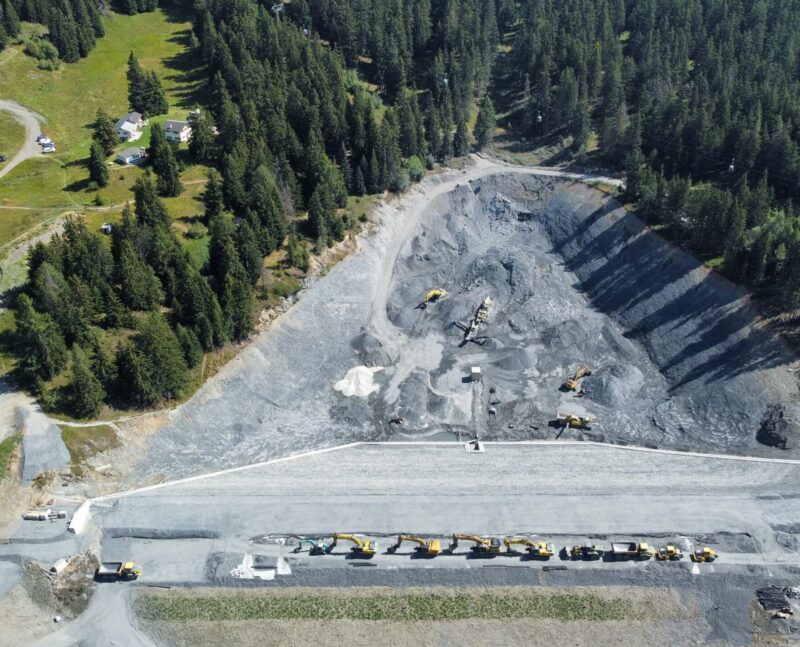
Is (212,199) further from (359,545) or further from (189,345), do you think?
(359,545)

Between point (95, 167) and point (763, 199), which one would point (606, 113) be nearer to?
point (763, 199)

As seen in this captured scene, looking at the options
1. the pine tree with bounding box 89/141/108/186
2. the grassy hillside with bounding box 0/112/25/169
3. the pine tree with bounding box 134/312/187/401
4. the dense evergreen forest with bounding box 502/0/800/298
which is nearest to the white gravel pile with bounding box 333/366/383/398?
the pine tree with bounding box 134/312/187/401

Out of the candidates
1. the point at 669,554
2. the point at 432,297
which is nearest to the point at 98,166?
the point at 432,297

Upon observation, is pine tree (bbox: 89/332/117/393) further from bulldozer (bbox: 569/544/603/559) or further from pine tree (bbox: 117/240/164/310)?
bulldozer (bbox: 569/544/603/559)

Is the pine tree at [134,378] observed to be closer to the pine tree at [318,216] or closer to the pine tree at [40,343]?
the pine tree at [40,343]

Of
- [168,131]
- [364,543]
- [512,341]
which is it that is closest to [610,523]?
[364,543]

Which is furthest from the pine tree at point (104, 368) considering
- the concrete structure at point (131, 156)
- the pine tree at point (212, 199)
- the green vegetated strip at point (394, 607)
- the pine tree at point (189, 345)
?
the concrete structure at point (131, 156)
